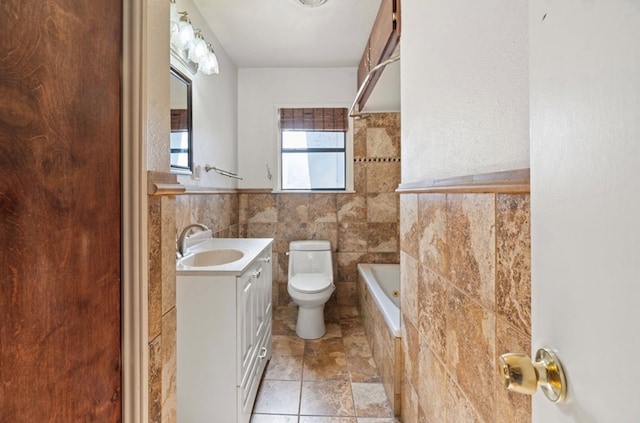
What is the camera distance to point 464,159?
91 cm

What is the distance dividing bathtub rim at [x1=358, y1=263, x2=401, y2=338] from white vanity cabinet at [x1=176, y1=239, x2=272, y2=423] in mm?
802

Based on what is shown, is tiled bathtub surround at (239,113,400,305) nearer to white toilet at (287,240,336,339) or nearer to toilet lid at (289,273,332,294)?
white toilet at (287,240,336,339)

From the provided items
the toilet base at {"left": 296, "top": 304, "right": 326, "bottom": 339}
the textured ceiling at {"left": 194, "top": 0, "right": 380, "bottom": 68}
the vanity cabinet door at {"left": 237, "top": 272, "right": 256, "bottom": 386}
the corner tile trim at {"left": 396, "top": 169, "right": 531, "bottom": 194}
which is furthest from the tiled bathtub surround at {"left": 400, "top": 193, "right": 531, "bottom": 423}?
the textured ceiling at {"left": 194, "top": 0, "right": 380, "bottom": 68}

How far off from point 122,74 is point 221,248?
136cm

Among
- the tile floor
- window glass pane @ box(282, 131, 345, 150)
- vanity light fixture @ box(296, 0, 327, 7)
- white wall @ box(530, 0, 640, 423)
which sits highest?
vanity light fixture @ box(296, 0, 327, 7)

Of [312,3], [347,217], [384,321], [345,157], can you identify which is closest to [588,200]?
[384,321]

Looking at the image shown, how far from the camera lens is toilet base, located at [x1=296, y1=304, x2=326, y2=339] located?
251 centimetres

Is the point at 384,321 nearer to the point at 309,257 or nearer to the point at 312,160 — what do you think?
the point at 309,257

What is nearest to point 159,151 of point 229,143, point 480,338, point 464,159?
point 464,159

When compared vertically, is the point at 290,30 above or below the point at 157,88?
above

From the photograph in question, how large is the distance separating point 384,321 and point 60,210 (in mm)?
1713

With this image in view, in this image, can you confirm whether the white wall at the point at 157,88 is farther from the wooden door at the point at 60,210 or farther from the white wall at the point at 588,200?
the white wall at the point at 588,200

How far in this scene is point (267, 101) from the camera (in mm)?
3158

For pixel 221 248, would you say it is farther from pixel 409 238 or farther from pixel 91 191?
pixel 91 191
